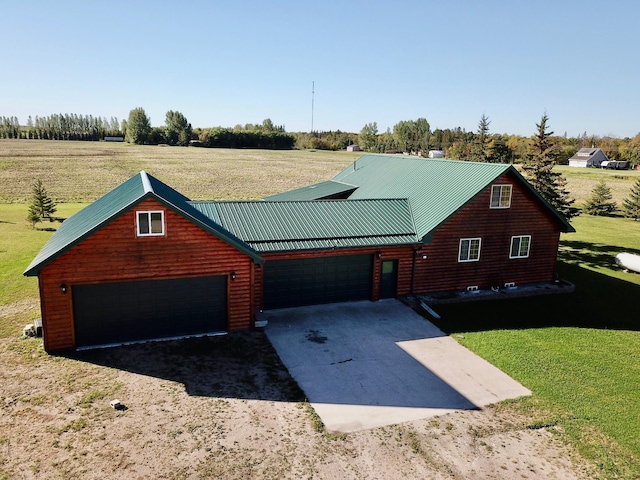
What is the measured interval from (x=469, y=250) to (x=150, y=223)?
563 inches

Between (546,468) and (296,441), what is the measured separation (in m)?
5.76

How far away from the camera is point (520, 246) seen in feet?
74.2

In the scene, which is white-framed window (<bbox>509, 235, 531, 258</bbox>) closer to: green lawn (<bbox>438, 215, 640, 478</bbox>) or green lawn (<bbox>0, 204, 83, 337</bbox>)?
green lawn (<bbox>438, 215, 640, 478</bbox>)

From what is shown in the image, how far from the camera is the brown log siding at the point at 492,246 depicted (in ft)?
68.8

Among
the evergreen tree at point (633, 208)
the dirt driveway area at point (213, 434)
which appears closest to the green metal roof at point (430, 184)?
the dirt driveway area at point (213, 434)

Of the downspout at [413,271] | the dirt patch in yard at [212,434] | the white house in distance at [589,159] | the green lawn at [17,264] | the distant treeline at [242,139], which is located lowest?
the dirt patch in yard at [212,434]

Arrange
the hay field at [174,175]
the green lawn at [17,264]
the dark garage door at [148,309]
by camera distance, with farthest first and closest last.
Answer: the hay field at [174,175]
the green lawn at [17,264]
the dark garage door at [148,309]

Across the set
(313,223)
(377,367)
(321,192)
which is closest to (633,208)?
(321,192)

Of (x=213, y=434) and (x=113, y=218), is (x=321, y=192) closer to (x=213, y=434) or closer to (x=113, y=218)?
(x=113, y=218)

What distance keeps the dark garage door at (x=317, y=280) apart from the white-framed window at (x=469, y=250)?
4560 mm

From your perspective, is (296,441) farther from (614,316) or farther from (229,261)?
(614,316)

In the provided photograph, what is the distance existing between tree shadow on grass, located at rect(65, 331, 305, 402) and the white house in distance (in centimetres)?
12455

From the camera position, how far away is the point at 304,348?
1580 cm

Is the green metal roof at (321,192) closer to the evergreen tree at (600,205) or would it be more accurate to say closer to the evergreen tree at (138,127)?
the evergreen tree at (600,205)
